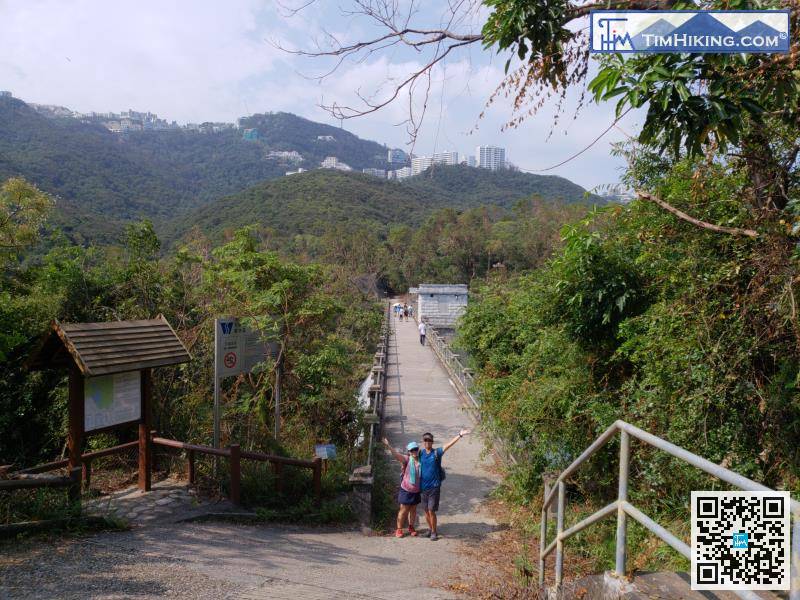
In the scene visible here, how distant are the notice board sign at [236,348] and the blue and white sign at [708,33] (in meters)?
6.21

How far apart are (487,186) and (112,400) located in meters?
147

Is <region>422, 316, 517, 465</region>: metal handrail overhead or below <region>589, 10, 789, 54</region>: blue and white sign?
below

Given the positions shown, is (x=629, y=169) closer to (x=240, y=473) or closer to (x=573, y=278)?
(x=573, y=278)

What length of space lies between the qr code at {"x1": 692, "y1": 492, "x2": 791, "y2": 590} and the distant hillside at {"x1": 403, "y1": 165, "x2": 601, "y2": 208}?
132745mm

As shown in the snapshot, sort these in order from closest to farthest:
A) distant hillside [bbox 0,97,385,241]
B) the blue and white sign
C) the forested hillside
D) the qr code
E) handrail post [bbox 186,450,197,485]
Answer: the qr code, the blue and white sign, handrail post [bbox 186,450,197,485], distant hillside [bbox 0,97,385,241], the forested hillside

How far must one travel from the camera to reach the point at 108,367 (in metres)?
6.52

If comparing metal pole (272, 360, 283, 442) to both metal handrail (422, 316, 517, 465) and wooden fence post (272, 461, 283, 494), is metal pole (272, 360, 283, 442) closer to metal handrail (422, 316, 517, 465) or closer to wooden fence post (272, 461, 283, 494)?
wooden fence post (272, 461, 283, 494)

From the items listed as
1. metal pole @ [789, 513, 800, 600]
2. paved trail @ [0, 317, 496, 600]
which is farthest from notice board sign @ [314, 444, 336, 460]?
metal pole @ [789, 513, 800, 600]

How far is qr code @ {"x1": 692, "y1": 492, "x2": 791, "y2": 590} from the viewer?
2.15m

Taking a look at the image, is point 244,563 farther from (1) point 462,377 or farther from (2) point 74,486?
(1) point 462,377

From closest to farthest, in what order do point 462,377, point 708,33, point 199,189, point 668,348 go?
point 708,33 < point 668,348 < point 462,377 < point 199,189

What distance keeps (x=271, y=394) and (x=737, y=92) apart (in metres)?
8.86

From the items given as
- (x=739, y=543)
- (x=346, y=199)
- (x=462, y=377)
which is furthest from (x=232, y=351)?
(x=346, y=199)

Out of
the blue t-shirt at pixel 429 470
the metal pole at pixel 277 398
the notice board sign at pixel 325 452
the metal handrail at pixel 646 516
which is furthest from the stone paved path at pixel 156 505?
the metal handrail at pixel 646 516
